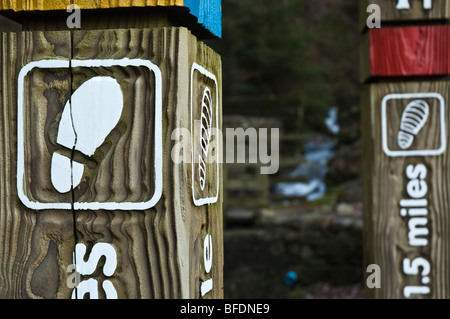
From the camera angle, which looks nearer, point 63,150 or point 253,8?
point 63,150

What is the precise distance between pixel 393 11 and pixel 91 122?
2.74 metres

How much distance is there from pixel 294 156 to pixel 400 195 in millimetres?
9080

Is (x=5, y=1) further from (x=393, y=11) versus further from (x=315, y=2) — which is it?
(x=315, y=2)

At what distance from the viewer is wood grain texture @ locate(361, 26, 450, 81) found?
3590mm

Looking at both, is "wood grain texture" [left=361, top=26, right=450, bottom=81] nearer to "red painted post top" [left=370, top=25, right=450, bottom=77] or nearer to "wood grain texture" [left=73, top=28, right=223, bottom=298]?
"red painted post top" [left=370, top=25, right=450, bottom=77]

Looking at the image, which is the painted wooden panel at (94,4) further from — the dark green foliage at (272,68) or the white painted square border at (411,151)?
the dark green foliage at (272,68)

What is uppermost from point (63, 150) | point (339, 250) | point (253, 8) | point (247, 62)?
point (253, 8)

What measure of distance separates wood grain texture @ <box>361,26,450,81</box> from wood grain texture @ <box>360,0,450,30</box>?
2.0 inches

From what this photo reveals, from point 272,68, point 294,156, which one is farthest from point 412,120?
point 272,68

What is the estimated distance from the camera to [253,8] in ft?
44.1

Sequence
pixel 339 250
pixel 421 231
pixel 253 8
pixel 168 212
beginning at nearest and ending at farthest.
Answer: pixel 168 212, pixel 421 231, pixel 339 250, pixel 253 8

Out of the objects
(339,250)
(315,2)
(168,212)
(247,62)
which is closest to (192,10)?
(168,212)

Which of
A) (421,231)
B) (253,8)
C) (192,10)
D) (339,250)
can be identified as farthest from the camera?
(253,8)

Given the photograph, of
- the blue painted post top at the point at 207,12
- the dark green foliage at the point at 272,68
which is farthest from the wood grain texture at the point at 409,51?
the dark green foliage at the point at 272,68
